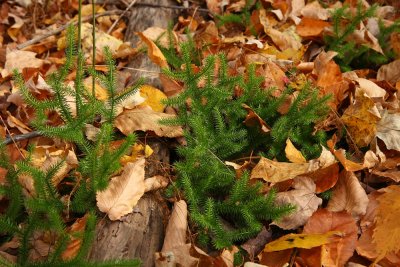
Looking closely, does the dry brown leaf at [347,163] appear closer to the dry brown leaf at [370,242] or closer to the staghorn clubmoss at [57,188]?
the dry brown leaf at [370,242]

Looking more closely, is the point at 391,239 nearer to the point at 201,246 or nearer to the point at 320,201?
the point at 320,201

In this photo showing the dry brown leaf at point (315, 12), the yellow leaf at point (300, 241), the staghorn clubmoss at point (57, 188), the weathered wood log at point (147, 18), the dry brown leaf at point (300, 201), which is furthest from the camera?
the weathered wood log at point (147, 18)

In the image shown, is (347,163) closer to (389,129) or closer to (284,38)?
(389,129)

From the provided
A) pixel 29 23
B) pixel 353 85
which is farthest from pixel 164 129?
pixel 29 23

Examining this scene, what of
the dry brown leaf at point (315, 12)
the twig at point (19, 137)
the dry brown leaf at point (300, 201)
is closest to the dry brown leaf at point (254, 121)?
the dry brown leaf at point (300, 201)

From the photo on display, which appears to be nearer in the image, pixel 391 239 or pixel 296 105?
pixel 391 239

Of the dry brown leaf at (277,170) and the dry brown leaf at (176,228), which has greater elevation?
the dry brown leaf at (277,170)
